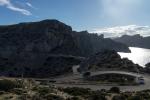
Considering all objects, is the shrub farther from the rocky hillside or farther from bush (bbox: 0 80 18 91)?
the rocky hillside

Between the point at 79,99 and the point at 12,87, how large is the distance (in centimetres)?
1289

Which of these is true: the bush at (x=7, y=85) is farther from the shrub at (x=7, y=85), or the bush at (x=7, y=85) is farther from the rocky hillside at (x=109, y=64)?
the rocky hillside at (x=109, y=64)

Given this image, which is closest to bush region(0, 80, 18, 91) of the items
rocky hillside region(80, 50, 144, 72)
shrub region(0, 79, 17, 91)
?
shrub region(0, 79, 17, 91)

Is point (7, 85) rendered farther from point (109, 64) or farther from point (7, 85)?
point (109, 64)

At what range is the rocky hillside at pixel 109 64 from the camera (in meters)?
118

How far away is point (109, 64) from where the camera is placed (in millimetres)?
128000

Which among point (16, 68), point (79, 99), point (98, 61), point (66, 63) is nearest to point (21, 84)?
point (79, 99)

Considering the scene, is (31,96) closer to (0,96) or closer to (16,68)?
(0,96)

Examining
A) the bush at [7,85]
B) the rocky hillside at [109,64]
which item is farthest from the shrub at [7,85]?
the rocky hillside at [109,64]

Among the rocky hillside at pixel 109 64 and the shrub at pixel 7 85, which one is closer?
the shrub at pixel 7 85

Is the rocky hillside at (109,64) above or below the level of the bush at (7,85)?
above

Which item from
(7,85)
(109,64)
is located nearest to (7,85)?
(7,85)

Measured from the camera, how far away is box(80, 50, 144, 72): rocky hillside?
118m

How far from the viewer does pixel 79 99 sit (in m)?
37.1
